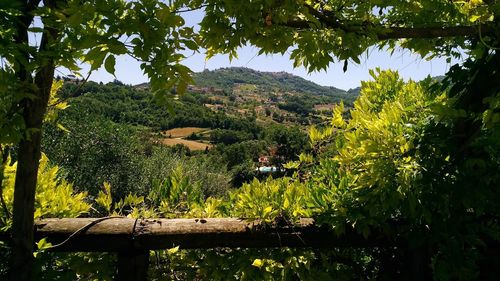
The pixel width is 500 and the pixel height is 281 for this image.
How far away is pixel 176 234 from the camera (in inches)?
94.5

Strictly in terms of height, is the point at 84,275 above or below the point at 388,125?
below

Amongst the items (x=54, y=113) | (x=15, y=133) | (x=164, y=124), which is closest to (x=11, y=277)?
(x=15, y=133)

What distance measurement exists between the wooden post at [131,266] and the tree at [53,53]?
1.71 feet

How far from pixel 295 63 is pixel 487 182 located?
1354 mm

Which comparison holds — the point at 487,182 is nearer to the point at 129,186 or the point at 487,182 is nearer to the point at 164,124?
the point at 129,186

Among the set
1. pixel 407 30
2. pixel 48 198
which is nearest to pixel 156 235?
pixel 48 198

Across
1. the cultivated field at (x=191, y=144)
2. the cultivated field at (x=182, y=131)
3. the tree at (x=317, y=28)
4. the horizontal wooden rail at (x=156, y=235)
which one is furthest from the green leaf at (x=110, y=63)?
the cultivated field at (x=182, y=131)

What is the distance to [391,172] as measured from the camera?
2.32 m

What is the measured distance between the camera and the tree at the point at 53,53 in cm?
141

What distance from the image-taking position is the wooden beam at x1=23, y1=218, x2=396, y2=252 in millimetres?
2367

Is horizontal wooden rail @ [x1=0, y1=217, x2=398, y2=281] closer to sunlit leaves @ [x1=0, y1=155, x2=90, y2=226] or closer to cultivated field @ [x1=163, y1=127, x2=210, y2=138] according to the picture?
sunlit leaves @ [x1=0, y1=155, x2=90, y2=226]

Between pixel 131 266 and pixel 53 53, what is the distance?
4.53 ft

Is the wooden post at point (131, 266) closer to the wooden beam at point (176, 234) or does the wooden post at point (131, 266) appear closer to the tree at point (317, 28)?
the wooden beam at point (176, 234)

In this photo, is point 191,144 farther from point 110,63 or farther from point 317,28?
point 110,63
